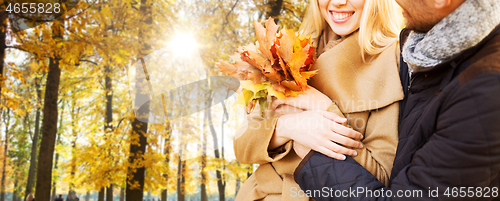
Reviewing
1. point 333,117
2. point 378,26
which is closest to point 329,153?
point 333,117

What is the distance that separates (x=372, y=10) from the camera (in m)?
1.62

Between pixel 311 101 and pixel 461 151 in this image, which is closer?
pixel 461 151

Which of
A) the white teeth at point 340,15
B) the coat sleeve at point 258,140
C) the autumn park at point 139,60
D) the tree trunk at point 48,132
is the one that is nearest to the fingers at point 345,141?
the coat sleeve at point 258,140

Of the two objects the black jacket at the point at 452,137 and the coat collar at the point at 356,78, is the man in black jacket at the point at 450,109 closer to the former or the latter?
the black jacket at the point at 452,137

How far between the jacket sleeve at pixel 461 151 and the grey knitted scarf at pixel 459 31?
0.40 ft

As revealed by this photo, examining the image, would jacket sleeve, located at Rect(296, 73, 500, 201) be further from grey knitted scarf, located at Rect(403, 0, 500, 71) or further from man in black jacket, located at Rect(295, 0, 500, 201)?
grey knitted scarf, located at Rect(403, 0, 500, 71)

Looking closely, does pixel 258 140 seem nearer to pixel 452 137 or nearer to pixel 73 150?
pixel 452 137

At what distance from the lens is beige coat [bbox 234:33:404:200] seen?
1352mm

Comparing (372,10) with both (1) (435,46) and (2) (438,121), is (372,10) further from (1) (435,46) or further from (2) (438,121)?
(2) (438,121)

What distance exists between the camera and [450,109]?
3.10ft

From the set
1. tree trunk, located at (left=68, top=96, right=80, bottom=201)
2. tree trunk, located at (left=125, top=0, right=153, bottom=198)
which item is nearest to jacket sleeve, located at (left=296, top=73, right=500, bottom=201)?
tree trunk, located at (left=125, top=0, right=153, bottom=198)

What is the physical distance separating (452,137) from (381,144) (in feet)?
1.42

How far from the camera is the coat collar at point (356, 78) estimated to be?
55.4 inches

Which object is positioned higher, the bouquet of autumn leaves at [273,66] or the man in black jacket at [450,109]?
the bouquet of autumn leaves at [273,66]
